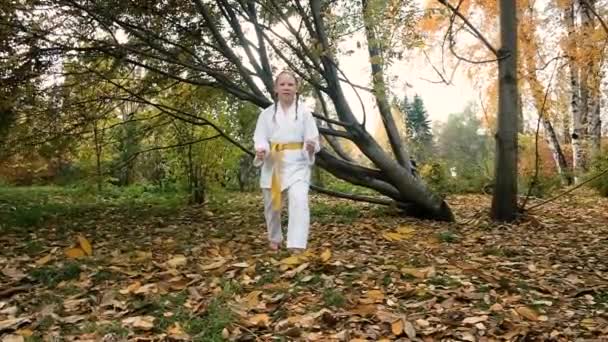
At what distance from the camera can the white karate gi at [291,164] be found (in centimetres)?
477

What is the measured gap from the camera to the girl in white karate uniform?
4785 mm

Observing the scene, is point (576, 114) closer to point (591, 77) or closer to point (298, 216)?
point (591, 77)

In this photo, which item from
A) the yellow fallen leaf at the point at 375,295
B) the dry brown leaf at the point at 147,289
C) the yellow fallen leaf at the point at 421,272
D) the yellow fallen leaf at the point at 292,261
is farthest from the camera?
the yellow fallen leaf at the point at 292,261

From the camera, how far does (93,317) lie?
3.11 meters

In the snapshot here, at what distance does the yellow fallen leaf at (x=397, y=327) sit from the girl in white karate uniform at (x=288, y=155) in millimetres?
1866

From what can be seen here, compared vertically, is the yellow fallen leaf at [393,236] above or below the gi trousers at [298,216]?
below

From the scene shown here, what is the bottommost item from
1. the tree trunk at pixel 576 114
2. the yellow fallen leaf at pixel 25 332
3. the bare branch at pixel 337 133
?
the yellow fallen leaf at pixel 25 332

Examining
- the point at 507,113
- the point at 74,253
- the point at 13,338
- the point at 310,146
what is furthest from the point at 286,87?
the point at 507,113

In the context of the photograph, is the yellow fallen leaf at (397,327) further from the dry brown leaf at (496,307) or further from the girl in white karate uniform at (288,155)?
the girl in white karate uniform at (288,155)

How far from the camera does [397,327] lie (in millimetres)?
2898

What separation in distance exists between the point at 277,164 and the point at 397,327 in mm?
2302

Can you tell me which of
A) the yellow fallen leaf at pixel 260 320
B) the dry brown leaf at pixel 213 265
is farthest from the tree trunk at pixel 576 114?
the yellow fallen leaf at pixel 260 320

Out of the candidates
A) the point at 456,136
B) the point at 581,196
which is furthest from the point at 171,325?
the point at 456,136

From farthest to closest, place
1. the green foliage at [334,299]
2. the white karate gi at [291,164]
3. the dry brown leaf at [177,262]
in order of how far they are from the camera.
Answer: the white karate gi at [291,164]
the dry brown leaf at [177,262]
the green foliage at [334,299]
